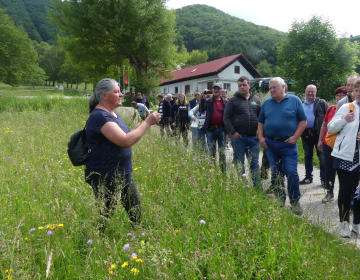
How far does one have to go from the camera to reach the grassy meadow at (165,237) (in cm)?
185

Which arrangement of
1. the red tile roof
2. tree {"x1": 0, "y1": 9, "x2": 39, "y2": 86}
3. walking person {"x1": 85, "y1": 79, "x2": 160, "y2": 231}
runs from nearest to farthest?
1. walking person {"x1": 85, "y1": 79, "x2": 160, "y2": 231}
2. tree {"x1": 0, "y1": 9, "x2": 39, "y2": 86}
3. the red tile roof

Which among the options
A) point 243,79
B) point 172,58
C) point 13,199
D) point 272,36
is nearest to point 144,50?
point 172,58

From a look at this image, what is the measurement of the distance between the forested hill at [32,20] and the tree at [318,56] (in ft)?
348

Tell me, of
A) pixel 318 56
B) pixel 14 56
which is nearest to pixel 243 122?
pixel 318 56

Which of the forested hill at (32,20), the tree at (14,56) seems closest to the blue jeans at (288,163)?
the tree at (14,56)

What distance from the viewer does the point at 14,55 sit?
120ft

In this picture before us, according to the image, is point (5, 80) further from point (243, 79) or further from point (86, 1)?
point (243, 79)

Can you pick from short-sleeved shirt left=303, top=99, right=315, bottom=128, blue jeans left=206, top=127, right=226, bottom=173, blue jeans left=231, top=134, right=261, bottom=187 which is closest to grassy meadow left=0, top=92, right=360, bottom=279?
blue jeans left=231, top=134, right=261, bottom=187

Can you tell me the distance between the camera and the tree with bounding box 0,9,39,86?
34.5m

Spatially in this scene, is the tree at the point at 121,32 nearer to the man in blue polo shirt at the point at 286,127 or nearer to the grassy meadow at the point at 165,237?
the man in blue polo shirt at the point at 286,127

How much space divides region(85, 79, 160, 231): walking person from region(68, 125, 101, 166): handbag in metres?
0.05

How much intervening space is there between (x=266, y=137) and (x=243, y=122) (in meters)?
0.52

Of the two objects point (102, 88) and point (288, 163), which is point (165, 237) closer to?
point (102, 88)

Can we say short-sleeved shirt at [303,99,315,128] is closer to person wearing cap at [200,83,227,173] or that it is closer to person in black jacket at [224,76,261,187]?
person in black jacket at [224,76,261,187]
